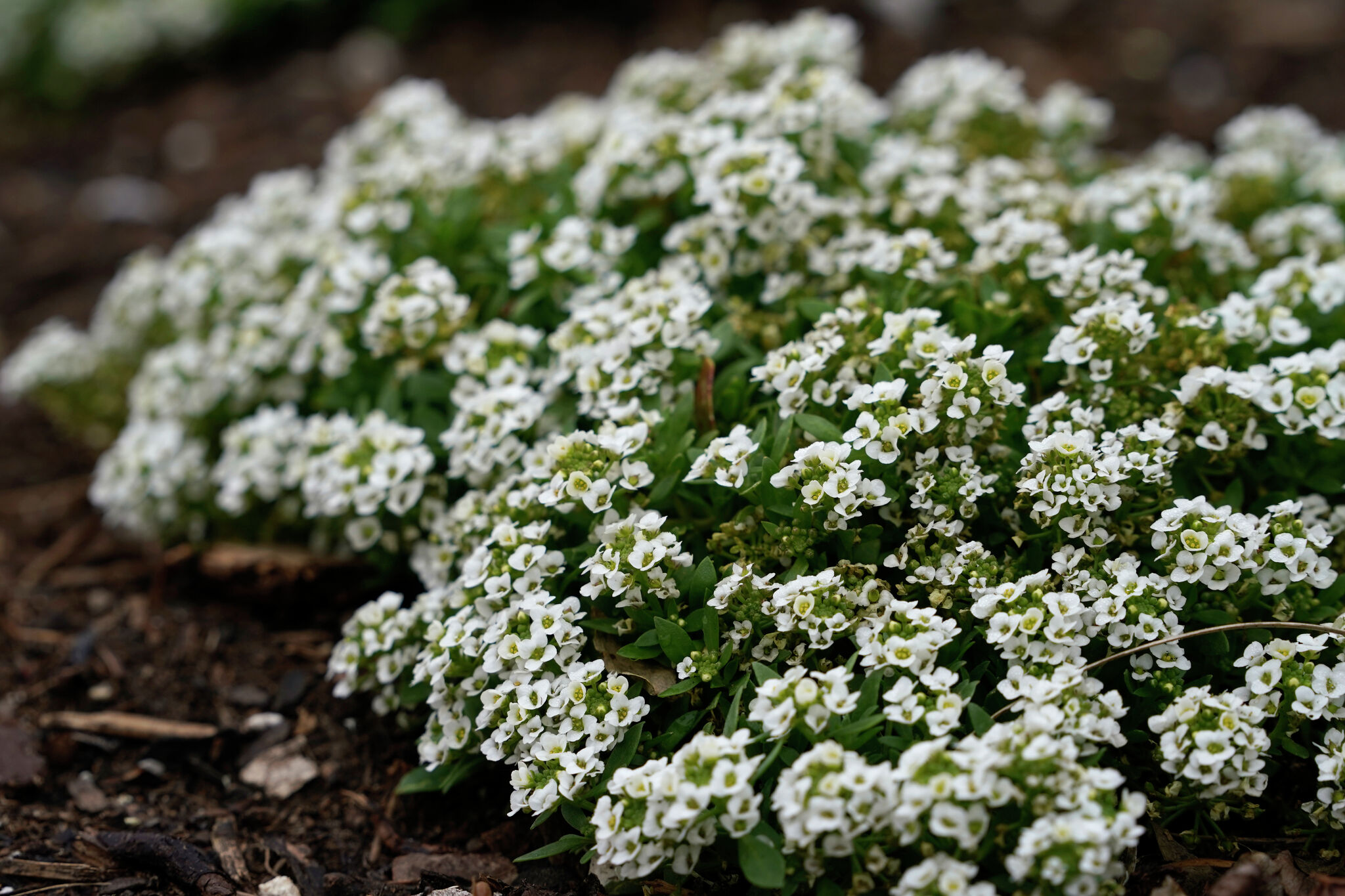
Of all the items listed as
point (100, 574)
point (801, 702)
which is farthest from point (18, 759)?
point (801, 702)

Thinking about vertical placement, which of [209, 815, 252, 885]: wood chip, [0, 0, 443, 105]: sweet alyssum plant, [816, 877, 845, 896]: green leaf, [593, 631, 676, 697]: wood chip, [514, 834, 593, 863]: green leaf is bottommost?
[209, 815, 252, 885]: wood chip

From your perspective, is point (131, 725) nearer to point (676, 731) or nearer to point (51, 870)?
point (51, 870)

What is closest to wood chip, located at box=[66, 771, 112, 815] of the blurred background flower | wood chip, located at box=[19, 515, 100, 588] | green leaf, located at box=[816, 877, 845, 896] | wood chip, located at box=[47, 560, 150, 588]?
wood chip, located at box=[47, 560, 150, 588]

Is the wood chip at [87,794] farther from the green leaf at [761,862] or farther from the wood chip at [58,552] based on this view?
the green leaf at [761,862]

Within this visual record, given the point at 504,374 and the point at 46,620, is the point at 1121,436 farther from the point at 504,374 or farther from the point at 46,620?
the point at 46,620

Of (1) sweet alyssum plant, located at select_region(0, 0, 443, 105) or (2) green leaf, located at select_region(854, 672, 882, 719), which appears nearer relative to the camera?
(2) green leaf, located at select_region(854, 672, 882, 719)

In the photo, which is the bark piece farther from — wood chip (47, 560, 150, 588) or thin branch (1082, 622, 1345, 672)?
thin branch (1082, 622, 1345, 672)

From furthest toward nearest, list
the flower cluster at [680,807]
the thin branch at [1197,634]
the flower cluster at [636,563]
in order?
the flower cluster at [636,563] → the thin branch at [1197,634] → the flower cluster at [680,807]

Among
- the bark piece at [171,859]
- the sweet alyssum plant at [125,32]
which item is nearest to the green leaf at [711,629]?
the bark piece at [171,859]
